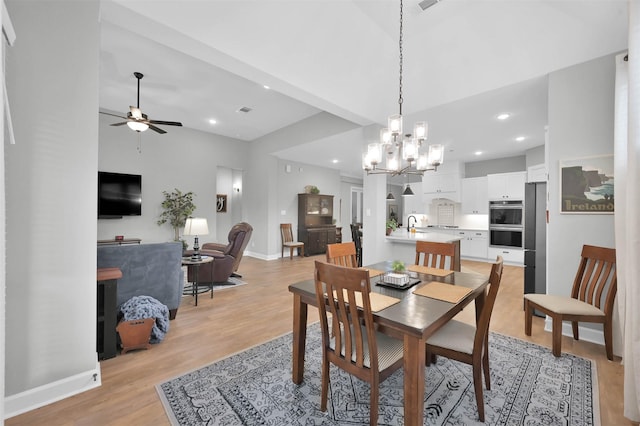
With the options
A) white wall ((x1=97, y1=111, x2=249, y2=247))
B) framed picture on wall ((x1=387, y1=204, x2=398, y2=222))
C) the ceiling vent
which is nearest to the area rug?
the ceiling vent

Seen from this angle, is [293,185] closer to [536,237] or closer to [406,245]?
[406,245]

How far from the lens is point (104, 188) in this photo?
5141mm

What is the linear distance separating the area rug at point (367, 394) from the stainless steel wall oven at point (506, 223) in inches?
174

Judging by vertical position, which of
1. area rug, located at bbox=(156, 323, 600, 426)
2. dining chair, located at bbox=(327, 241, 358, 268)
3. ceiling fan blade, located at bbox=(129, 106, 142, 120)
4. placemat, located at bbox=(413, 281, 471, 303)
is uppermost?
ceiling fan blade, located at bbox=(129, 106, 142, 120)

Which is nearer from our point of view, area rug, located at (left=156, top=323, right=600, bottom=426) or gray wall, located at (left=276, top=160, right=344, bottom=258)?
area rug, located at (left=156, top=323, right=600, bottom=426)

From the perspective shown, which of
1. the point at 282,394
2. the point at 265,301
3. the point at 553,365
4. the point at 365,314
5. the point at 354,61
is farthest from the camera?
the point at 265,301

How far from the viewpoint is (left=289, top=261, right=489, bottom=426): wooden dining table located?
4.43 ft

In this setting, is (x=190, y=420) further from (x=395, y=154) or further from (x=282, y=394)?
(x=395, y=154)

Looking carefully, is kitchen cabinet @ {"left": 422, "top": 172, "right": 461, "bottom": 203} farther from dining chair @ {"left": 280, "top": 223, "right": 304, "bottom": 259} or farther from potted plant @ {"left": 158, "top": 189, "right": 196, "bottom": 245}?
potted plant @ {"left": 158, "top": 189, "right": 196, "bottom": 245}

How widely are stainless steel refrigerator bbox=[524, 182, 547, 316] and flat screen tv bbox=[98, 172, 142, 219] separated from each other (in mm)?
6670

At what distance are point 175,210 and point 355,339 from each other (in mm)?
5684

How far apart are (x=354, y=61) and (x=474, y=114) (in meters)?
2.04

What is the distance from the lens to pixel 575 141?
272cm

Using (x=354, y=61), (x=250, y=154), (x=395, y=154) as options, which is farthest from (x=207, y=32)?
(x=250, y=154)
